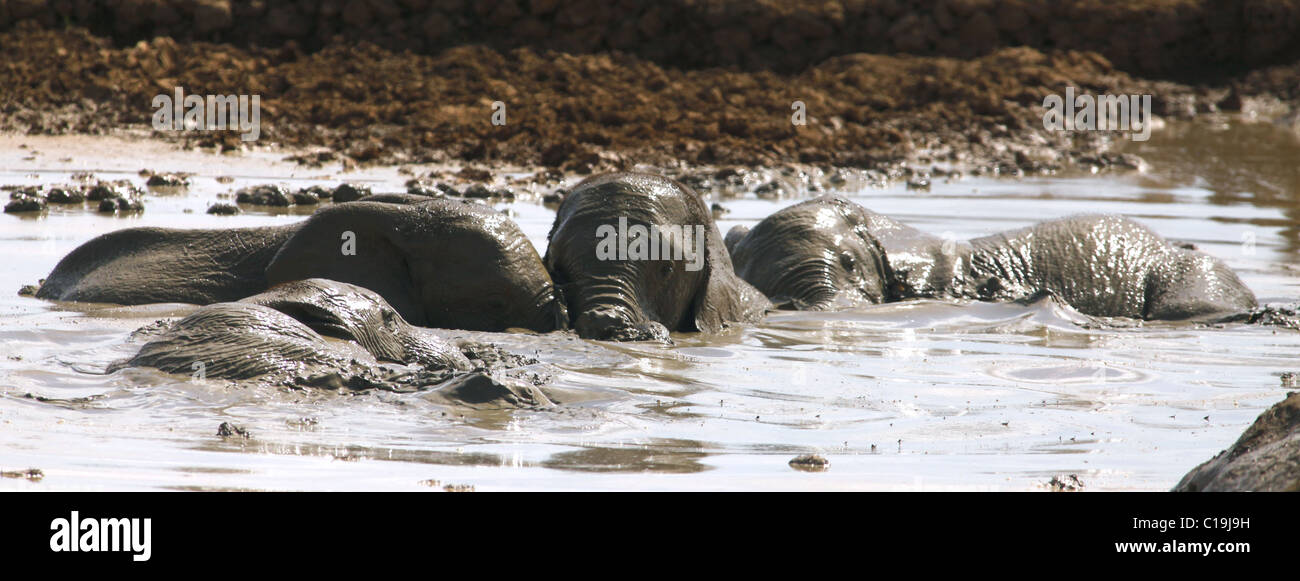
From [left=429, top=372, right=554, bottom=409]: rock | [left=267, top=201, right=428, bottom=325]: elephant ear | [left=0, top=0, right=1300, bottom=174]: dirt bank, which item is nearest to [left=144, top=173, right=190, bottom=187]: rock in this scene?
[left=0, top=0, right=1300, bottom=174]: dirt bank

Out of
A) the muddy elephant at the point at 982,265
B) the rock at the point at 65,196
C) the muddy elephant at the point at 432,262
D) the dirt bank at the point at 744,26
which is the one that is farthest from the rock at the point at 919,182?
the muddy elephant at the point at 432,262

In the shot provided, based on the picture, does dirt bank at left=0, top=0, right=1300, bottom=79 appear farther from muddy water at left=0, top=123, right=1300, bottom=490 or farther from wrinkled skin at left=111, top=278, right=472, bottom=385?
wrinkled skin at left=111, top=278, right=472, bottom=385

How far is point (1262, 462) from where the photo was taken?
13.3 ft

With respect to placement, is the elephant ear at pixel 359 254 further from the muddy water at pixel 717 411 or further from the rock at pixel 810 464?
the rock at pixel 810 464

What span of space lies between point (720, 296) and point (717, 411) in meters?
2.54

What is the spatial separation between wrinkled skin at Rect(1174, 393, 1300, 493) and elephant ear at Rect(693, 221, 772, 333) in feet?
13.6

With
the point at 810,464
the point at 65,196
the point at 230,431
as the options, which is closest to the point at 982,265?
the point at 810,464

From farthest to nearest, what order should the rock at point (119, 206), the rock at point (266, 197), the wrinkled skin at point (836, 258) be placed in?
the rock at point (266, 197) → the rock at point (119, 206) → the wrinkled skin at point (836, 258)

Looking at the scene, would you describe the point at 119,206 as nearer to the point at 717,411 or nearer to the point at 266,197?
the point at 266,197

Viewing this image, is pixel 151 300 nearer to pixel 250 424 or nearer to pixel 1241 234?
pixel 250 424

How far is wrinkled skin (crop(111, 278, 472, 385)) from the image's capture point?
6.02 m

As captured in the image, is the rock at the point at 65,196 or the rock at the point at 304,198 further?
the rock at the point at 304,198
